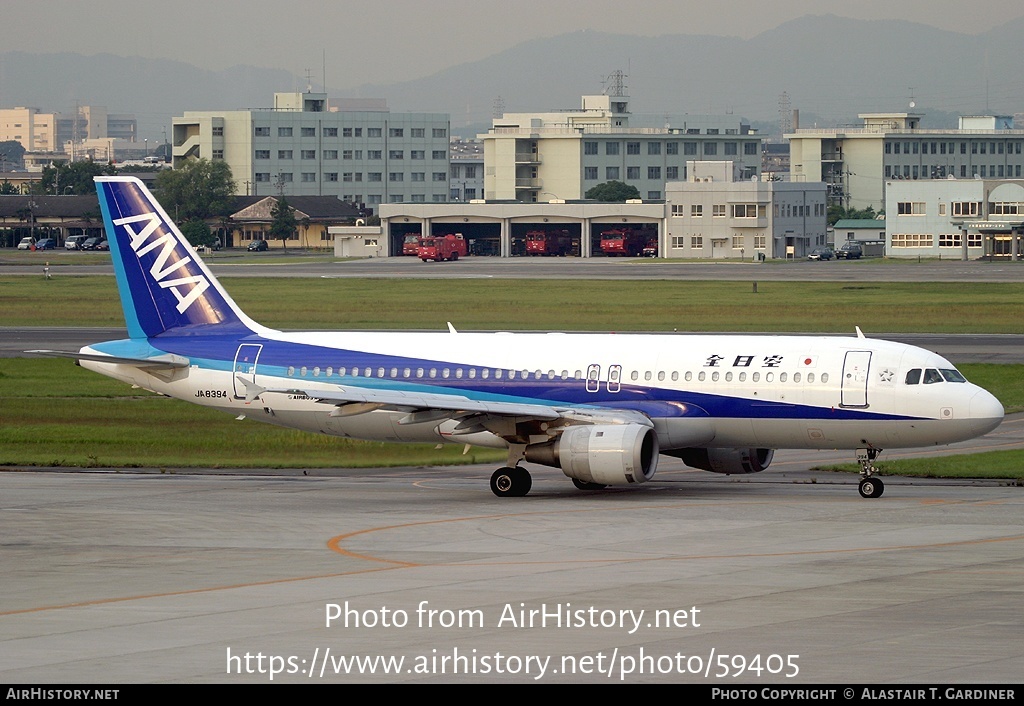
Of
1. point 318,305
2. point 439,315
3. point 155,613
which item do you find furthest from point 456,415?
point 318,305

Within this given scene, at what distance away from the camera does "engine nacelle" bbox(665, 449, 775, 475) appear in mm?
44312

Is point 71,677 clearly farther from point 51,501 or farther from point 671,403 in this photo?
point 671,403

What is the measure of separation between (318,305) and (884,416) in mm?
75855

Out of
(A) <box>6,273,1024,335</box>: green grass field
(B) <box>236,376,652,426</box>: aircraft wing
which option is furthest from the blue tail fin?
(A) <box>6,273,1024,335</box>: green grass field

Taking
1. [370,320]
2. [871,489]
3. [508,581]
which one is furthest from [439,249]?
[508,581]

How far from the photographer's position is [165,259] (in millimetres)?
48406

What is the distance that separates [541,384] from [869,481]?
379 inches

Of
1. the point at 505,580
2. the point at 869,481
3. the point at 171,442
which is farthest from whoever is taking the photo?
the point at 171,442

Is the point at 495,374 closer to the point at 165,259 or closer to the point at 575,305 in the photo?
the point at 165,259

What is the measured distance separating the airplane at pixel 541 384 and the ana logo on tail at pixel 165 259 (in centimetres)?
4

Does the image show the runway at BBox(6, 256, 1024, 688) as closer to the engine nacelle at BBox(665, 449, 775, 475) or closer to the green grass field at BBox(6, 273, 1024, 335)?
the engine nacelle at BBox(665, 449, 775, 475)

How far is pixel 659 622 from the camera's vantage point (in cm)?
2492

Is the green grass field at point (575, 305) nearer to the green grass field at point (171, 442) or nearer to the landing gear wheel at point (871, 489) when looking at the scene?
the green grass field at point (171, 442)
